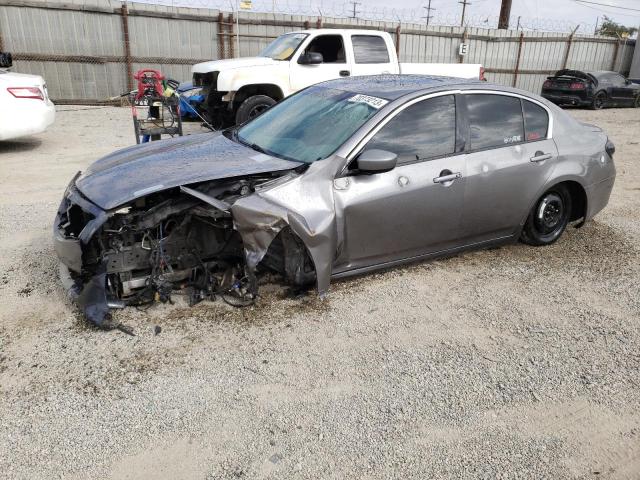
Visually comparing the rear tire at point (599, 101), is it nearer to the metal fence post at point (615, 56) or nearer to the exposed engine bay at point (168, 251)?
the metal fence post at point (615, 56)

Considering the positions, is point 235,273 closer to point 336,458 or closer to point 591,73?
point 336,458

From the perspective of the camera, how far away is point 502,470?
103 inches

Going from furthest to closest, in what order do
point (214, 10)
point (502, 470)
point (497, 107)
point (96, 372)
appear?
point (214, 10) → point (497, 107) → point (96, 372) → point (502, 470)

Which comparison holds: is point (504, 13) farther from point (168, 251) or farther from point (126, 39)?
point (168, 251)

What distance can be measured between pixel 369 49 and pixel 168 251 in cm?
806

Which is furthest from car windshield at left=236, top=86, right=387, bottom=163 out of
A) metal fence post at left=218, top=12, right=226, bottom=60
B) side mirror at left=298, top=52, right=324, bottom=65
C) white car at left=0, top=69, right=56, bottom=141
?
metal fence post at left=218, top=12, right=226, bottom=60

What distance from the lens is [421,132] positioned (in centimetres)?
431

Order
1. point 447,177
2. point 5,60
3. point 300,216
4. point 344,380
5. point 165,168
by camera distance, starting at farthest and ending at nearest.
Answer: point 5,60 < point 447,177 < point 165,168 < point 300,216 < point 344,380

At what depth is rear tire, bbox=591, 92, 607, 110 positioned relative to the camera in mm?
18766

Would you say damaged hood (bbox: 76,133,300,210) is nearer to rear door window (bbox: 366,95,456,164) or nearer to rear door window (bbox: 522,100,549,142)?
rear door window (bbox: 366,95,456,164)

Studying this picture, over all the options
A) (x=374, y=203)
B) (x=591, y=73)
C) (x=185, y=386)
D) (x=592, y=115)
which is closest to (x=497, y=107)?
(x=374, y=203)

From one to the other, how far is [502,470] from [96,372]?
2.36 m

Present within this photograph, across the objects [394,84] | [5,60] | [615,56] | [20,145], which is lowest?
[20,145]

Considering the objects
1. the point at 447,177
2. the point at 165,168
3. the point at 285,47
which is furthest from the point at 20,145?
the point at 447,177
